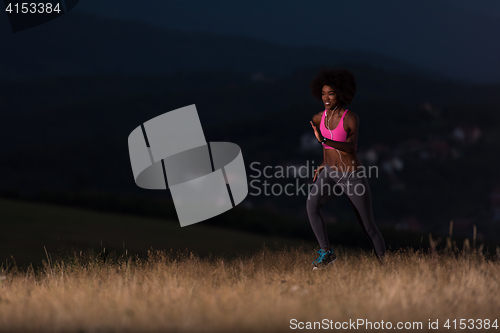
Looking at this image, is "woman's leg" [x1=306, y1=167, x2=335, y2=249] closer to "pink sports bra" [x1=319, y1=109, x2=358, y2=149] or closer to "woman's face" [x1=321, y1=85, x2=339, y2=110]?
"pink sports bra" [x1=319, y1=109, x2=358, y2=149]

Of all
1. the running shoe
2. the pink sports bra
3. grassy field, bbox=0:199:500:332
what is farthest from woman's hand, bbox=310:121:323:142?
grassy field, bbox=0:199:500:332

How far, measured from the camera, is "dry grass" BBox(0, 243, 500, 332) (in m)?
4.54

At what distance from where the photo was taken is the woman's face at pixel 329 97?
6562mm

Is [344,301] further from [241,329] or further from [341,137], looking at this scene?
[341,137]

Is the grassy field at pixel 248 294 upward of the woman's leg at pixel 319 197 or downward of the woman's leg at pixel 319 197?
downward

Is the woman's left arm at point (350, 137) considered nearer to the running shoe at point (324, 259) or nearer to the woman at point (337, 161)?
the woman at point (337, 161)

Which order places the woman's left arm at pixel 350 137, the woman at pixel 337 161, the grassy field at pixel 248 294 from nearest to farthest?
the grassy field at pixel 248 294 → the woman's left arm at pixel 350 137 → the woman at pixel 337 161

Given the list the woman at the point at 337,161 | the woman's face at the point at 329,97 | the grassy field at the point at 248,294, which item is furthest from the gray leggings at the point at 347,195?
the woman's face at the point at 329,97

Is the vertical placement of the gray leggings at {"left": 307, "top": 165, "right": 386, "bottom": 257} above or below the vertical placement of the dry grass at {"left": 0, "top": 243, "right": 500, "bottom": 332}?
above

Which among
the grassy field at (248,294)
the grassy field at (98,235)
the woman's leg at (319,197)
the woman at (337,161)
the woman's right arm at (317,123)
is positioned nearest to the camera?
the grassy field at (248,294)

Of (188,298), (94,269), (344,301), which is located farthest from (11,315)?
(344,301)

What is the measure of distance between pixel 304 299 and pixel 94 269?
3403mm

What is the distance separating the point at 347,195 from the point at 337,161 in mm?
472

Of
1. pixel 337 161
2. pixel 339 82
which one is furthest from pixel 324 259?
pixel 339 82
